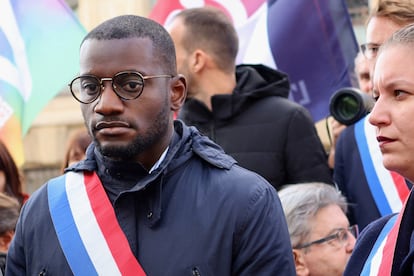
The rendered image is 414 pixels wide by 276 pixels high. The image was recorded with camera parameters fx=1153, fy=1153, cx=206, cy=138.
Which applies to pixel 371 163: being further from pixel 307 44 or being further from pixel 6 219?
pixel 307 44

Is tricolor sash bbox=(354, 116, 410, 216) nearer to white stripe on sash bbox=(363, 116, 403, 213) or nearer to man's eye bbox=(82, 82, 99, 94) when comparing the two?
white stripe on sash bbox=(363, 116, 403, 213)

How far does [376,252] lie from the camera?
325cm

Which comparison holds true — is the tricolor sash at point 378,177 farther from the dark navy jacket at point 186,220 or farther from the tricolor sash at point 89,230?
the tricolor sash at point 89,230

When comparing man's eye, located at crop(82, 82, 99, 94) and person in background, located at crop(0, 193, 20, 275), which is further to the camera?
person in background, located at crop(0, 193, 20, 275)

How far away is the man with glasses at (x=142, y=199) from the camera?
11.2 feet

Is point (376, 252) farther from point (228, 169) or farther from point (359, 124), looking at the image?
point (359, 124)

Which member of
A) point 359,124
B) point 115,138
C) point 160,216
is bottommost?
point 359,124

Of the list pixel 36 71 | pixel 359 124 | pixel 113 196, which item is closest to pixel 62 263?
pixel 113 196

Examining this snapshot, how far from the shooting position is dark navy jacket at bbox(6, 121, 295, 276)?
3.39m

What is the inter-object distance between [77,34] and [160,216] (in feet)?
10.2

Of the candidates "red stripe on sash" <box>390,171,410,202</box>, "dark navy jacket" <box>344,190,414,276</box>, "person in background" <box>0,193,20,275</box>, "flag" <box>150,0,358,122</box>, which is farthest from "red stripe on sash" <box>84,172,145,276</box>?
"flag" <box>150,0,358,122</box>

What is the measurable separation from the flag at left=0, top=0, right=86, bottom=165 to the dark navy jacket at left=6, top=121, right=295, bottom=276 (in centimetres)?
252

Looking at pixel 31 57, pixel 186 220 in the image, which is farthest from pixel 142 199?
pixel 31 57

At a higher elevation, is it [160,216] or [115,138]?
[115,138]
